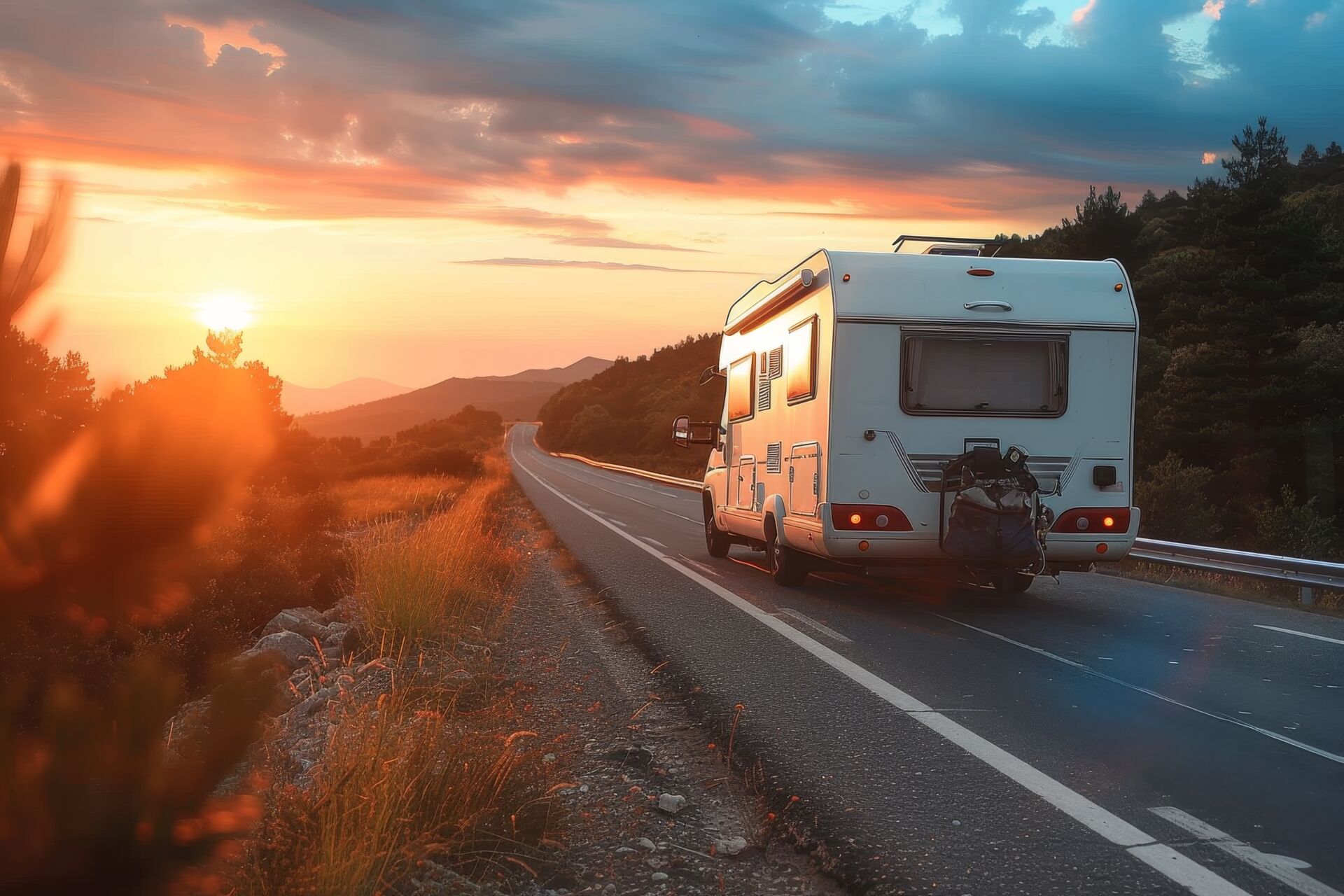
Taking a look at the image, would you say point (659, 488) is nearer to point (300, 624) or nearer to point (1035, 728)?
point (300, 624)

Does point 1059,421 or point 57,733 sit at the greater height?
point 1059,421

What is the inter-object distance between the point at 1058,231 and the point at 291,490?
35617 millimetres

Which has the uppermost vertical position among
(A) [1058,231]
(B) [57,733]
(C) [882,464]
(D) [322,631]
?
(A) [1058,231]

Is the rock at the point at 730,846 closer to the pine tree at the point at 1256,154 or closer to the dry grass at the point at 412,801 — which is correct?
the dry grass at the point at 412,801

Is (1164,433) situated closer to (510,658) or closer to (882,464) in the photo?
(882,464)

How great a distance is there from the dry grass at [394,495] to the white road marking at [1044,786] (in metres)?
12.1

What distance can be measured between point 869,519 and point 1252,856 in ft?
17.5

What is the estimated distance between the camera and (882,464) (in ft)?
29.9

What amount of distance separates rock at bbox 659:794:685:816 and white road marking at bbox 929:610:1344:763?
3148 mm

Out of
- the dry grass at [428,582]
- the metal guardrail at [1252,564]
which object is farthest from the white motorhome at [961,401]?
the dry grass at [428,582]

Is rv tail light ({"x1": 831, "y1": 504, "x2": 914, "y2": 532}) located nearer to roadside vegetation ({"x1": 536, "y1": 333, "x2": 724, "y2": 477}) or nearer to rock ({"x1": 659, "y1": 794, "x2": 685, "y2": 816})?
rock ({"x1": 659, "y1": 794, "x2": 685, "y2": 816})

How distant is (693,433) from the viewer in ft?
47.1

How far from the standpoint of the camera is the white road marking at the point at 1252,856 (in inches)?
138

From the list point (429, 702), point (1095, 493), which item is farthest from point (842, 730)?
point (1095, 493)
